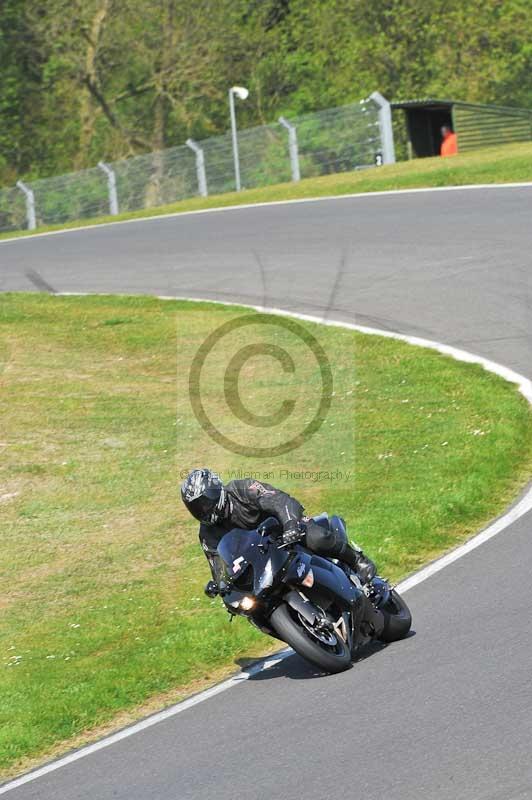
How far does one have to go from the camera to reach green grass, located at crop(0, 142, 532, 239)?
26.6 meters

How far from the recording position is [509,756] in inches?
238

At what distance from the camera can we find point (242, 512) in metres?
8.13

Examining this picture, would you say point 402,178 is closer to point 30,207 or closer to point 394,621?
point 30,207

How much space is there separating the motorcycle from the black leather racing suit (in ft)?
0.29

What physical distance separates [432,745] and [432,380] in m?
9.39

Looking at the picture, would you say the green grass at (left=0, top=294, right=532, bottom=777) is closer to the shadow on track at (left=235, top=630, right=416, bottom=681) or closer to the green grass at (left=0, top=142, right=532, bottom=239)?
the shadow on track at (left=235, top=630, right=416, bottom=681)

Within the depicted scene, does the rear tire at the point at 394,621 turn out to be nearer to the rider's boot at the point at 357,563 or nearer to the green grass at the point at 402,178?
the rider's boot at the point at 357,563

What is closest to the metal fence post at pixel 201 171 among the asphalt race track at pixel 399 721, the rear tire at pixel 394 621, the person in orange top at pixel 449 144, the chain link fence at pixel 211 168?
the chain link fence at pixel 211 168

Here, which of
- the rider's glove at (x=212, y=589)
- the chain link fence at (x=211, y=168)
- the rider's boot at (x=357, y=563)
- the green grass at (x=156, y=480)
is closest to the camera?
the rider's glove at (x=212, y=589)

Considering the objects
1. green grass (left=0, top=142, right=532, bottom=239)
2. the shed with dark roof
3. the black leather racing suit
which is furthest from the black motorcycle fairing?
the shed with dark roof

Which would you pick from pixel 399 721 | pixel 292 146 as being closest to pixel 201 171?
pixel 292 146

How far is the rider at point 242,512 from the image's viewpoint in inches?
311

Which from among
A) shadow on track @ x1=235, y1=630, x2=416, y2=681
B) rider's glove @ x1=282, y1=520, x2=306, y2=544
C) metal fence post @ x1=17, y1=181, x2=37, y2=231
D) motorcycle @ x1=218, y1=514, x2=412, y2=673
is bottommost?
shadow on track @ x1=235, y1=630, x2=416, y2=681

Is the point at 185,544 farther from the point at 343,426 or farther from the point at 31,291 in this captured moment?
the point at 31,291
